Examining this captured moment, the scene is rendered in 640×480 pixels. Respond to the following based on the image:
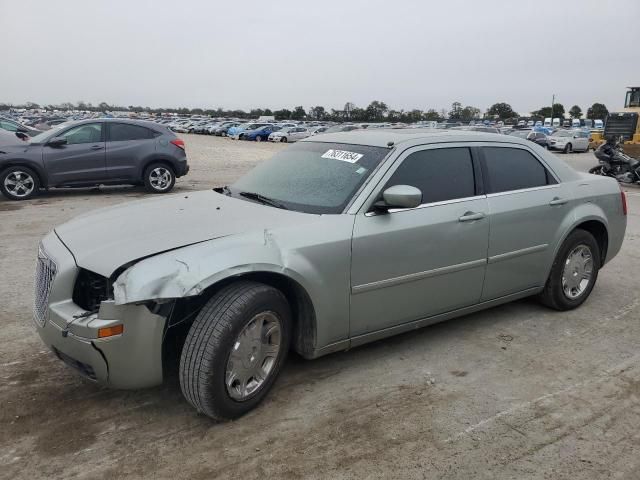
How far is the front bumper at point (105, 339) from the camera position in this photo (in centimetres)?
278

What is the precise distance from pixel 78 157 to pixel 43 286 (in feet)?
27.8

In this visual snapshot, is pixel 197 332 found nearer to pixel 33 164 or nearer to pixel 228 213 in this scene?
pixel 228 213

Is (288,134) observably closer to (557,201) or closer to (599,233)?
(599,233)

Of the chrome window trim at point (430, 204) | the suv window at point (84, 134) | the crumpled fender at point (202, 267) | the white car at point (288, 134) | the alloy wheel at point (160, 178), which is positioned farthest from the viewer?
the white car at point (288, 134)

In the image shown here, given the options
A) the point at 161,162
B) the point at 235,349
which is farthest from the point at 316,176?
the point at 161,162

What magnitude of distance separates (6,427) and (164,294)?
1.27m

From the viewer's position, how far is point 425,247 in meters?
3.72

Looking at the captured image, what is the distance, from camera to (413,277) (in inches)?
146

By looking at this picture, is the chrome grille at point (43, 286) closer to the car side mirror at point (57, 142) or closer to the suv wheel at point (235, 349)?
the suv wheel at point (235, 349)

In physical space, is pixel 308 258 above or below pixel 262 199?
below

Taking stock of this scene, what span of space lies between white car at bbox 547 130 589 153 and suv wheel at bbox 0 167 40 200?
93.2 ft

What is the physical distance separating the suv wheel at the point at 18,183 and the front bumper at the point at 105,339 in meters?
8.82

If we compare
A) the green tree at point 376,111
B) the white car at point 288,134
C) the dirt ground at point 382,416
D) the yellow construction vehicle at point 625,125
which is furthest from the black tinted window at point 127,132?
the green tree at point 376,111

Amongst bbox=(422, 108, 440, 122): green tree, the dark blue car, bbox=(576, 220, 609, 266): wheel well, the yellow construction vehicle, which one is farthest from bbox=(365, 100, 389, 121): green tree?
bbox=(576, 220, 609, 266): wheel well
